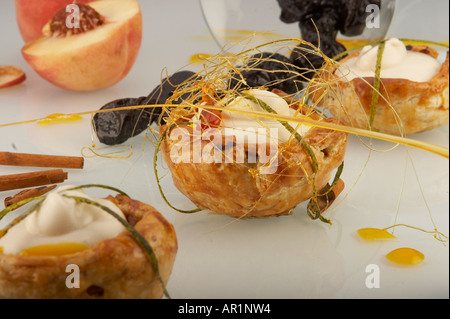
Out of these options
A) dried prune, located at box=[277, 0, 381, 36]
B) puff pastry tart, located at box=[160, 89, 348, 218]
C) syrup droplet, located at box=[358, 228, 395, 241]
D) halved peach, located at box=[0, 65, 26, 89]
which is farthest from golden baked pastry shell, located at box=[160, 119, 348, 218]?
halved peach, located at box=[0, 65, 26, 89]

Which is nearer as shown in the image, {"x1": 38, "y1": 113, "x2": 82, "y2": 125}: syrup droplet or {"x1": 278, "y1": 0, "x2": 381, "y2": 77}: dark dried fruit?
{"x1": 38, "y1": 113, "x2": 82, "y2": 125}: syrup droplet

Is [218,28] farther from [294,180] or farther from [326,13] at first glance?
[294,180]

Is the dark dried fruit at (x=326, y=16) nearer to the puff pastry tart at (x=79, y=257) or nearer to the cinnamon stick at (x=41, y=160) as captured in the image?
the cinnamon stick at (x=41, y=160)

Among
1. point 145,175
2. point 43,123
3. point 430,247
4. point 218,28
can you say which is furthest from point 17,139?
point 430,247

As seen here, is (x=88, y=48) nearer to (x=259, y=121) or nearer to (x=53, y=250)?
(x=259, y=121)

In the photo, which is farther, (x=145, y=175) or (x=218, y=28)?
(x=218, y=28)

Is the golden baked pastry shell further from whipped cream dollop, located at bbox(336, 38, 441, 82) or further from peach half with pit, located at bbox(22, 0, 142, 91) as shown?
peach half with pit, located at bbox(22, 0, 142, 91)
